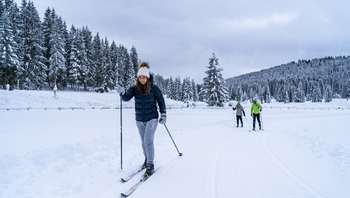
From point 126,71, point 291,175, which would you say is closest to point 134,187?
point 291,175

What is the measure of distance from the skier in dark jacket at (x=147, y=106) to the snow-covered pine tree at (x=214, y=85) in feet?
169

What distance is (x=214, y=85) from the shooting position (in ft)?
193

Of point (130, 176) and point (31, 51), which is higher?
point (31, 51)

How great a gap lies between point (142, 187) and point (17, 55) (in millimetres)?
46978

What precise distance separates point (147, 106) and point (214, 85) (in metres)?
52.1

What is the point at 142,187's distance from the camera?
627cm

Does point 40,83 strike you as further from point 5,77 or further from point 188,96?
point 188,96

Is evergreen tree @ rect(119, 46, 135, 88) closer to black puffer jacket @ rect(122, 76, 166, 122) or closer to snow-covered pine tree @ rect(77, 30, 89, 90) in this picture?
snow-covered pine tree @ rect(77, 30, 89, 90)

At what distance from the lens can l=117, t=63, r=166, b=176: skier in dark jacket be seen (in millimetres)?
7293

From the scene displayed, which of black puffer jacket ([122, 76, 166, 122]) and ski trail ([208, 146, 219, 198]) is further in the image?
black puffer jacket ([122, 76, 166, 122])

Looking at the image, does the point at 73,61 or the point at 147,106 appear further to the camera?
the point at 73,61

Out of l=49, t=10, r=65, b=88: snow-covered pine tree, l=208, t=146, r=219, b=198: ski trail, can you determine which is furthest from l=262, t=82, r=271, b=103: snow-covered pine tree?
l=208, t=146, r=219, b=198: ski trail

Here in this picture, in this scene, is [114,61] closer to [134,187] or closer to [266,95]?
[134,187]

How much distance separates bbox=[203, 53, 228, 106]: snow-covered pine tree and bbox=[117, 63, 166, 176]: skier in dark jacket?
51.4 m
